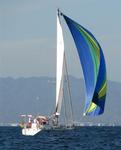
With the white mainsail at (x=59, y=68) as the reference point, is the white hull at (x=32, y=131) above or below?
below

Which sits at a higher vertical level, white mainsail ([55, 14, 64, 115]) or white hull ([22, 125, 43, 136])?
white mainsail ([55, 14, 64, 115])

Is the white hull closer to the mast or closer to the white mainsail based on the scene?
the mast

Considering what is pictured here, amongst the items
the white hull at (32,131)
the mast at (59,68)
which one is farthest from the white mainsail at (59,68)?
the white hull at (32,131)

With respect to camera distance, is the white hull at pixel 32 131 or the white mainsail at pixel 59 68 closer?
the white hull at pixel 32 131

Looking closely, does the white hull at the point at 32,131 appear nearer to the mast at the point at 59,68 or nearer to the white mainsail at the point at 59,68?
the mast at the point at 59,68

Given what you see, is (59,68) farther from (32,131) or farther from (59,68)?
(32,131)

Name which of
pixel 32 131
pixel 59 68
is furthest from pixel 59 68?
pixel 32 131

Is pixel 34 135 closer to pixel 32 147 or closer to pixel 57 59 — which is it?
pixel 57 59

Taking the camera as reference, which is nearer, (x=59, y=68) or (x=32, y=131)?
(x=32, y=131)

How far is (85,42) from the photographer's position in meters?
86.2

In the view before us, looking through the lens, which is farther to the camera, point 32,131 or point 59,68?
point 59,68

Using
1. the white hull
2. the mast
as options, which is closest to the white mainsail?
the mast

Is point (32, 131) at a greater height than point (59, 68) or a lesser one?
Answer: lesser

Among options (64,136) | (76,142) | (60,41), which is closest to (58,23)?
(60,41)
